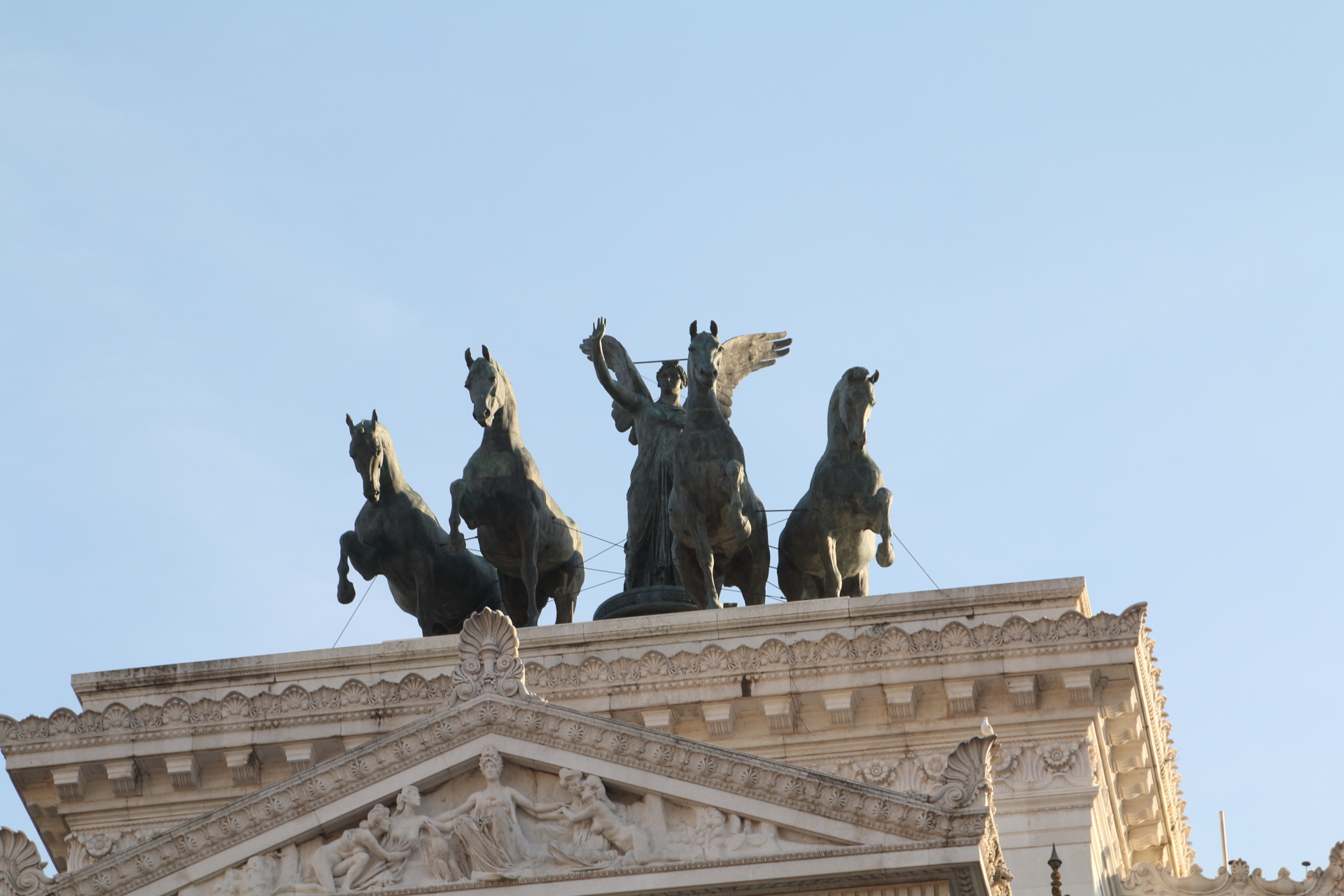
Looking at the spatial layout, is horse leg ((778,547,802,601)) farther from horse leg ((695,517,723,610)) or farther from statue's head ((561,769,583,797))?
statue's head ((561,769,583,797))

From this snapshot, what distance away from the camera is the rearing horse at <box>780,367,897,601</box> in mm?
27016

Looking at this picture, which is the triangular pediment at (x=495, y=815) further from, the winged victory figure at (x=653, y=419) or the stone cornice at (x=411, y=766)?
the winged victory figure at (x=653, y=419)

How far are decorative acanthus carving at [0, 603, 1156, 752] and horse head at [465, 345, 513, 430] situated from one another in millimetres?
3868

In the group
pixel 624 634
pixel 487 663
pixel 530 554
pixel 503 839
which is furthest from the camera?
pixel 530 554

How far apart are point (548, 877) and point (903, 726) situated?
8.08 metres

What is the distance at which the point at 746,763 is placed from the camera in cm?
1698

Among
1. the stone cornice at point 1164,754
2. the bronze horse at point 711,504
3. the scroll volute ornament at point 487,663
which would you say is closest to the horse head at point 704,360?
the bronze horse at point 711,504

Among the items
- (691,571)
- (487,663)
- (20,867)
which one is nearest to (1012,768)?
(691,571)

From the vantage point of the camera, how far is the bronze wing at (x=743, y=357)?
31.1 metres

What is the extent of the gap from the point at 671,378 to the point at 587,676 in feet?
22.2

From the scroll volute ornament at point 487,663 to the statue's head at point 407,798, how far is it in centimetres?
62

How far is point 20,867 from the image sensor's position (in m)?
17.5

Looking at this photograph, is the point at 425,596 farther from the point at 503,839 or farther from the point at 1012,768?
the point at 503,839

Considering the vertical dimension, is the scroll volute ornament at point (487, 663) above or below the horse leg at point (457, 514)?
below
